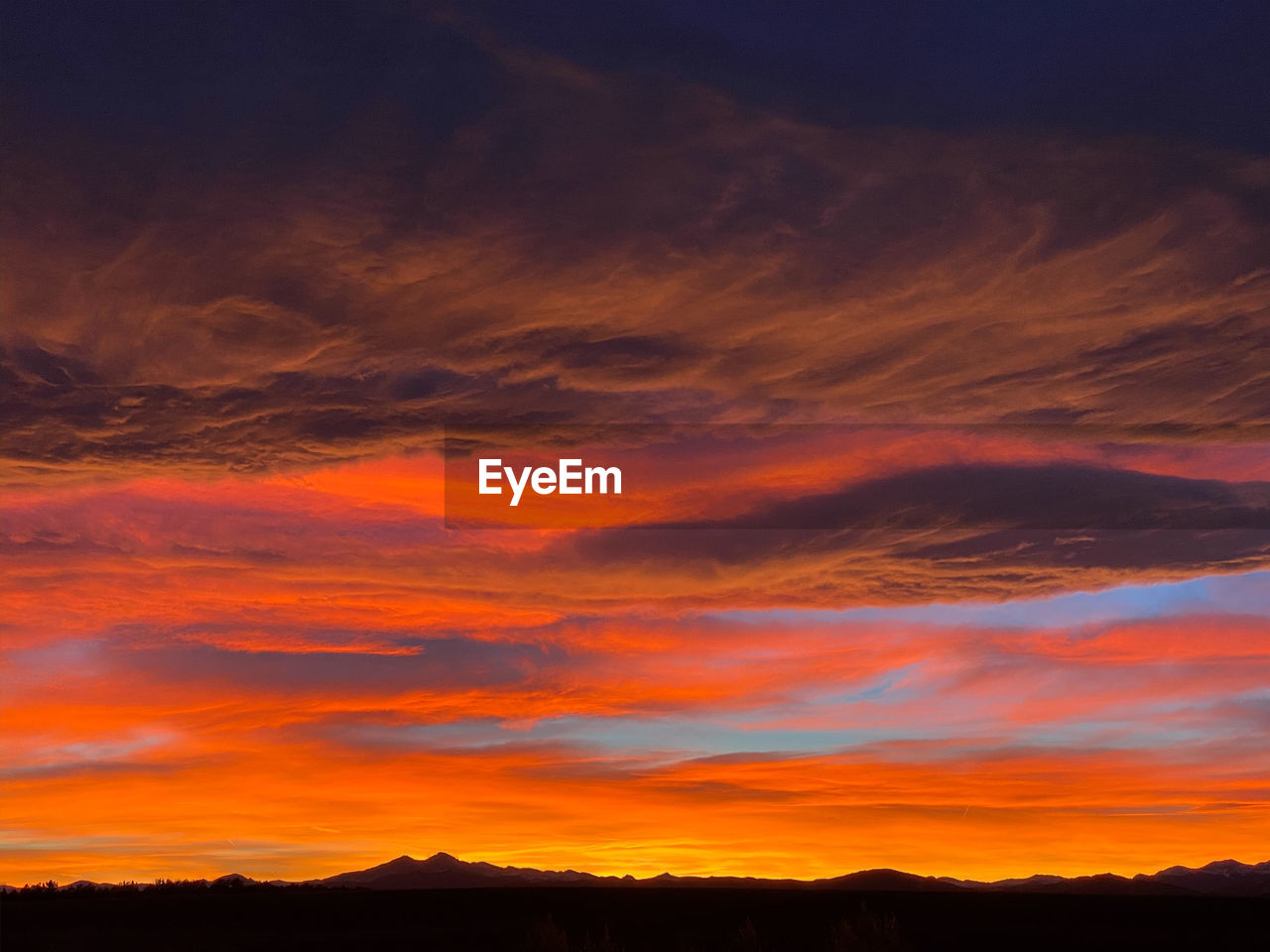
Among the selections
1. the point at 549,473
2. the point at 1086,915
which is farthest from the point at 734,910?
the point at 549,473

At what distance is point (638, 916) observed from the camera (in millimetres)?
38375

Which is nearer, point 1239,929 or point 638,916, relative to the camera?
point 1239,929

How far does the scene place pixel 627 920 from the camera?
37750mm

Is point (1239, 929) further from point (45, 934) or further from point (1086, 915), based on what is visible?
point (45, 934)

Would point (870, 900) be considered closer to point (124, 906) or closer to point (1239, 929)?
point (1239, 929)

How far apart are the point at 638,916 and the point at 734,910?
2.98 meters

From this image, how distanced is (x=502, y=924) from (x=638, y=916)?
4.39m

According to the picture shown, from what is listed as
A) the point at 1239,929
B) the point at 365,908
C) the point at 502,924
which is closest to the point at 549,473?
the point at 502,924

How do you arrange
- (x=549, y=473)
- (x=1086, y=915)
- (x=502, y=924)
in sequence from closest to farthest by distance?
(x=549, y=473) → (x=502, y=924) → (x=1086, y=915)

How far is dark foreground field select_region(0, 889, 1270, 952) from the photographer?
33.4 m

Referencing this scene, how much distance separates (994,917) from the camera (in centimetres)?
3866

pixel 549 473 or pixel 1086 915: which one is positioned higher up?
pixel 549 473

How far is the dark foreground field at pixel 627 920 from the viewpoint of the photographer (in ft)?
109

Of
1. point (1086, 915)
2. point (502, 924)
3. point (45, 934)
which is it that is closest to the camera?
point (45, 934)
